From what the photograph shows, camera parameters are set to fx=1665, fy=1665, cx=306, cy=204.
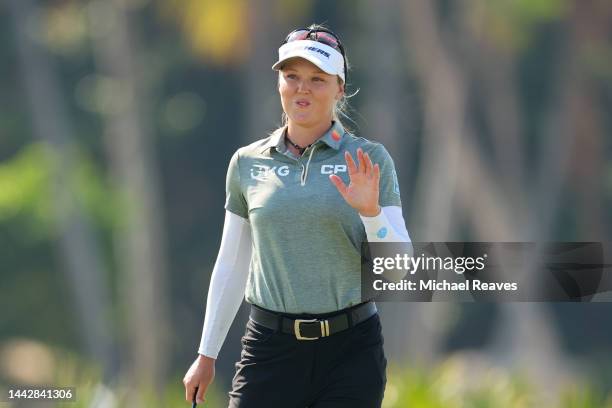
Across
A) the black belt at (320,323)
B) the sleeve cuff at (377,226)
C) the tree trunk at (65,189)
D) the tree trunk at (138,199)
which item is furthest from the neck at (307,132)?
the tree trunk at (65,189)

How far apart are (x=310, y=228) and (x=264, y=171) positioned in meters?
0.28

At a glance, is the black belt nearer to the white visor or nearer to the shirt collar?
the shirt collar

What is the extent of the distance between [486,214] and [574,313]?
9155 millimetres

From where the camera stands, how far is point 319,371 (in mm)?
5219

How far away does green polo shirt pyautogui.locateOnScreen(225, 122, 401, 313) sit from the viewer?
203 inches

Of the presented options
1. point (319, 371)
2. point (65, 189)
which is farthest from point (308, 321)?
point (65, 189)

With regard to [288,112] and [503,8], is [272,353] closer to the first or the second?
[288,112]

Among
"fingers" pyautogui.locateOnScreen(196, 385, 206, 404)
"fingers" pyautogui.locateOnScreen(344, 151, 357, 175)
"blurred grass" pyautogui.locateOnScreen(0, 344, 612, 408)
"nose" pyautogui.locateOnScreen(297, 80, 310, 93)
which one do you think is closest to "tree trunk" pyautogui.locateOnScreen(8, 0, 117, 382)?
"blurred grass" pyautogui.locateOnScreen(0, 344, 612, 408)

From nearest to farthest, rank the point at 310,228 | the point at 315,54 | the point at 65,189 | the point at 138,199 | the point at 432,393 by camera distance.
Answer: the point at 310,228 → the point at 315,54 → the point at 432,393 → the point at 138,199 → the point at 65,189

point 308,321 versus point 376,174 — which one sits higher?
point 376,174

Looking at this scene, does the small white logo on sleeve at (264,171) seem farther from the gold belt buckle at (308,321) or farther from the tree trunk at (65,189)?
the tree trunk at (65,189)

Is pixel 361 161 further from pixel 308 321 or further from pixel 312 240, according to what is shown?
pixel 308 321

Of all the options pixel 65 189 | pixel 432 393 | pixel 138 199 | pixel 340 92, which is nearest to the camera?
pixel 340 92

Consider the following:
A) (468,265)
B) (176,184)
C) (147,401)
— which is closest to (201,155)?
(176,184)
